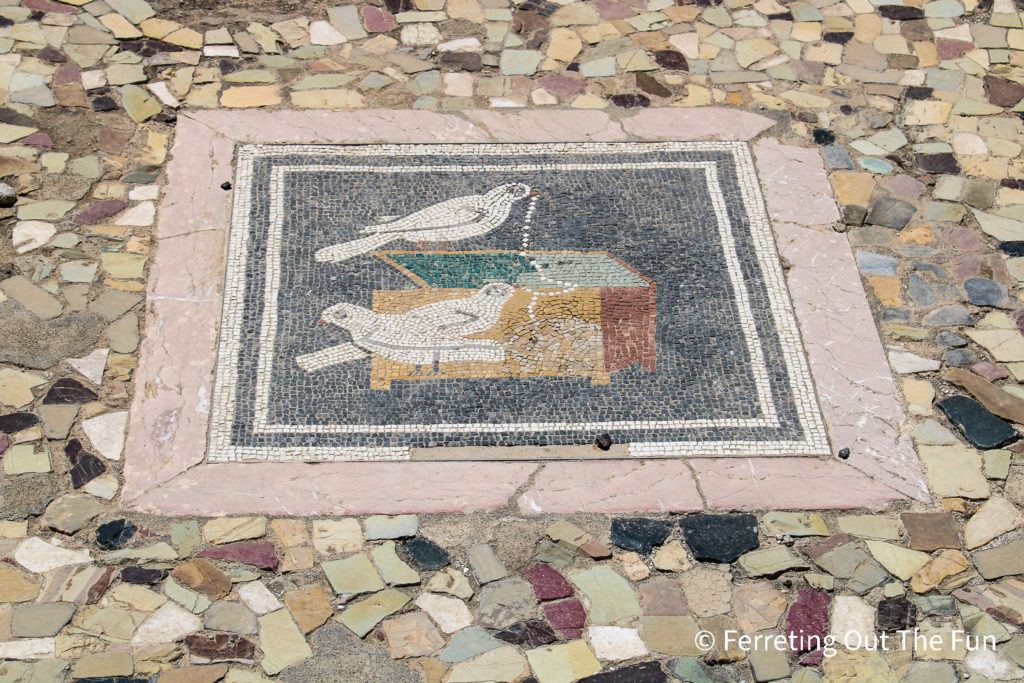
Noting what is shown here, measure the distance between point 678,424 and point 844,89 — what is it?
3.09 metres

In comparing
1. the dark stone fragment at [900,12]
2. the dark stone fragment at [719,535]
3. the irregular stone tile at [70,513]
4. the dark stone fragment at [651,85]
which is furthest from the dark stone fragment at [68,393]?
the dark stone fragment at [900,12]

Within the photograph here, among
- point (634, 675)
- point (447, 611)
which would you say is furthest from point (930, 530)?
point (447, 611)

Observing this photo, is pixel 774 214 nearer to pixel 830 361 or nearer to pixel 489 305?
pixel 830 361

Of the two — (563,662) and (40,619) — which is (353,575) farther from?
(40,619)

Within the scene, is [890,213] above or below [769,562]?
above

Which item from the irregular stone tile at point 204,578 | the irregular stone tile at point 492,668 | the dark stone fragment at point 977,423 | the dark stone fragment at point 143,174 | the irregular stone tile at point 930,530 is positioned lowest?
the irregular stone tile at point 204,578

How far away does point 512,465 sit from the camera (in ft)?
20.4

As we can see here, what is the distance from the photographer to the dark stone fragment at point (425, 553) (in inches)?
229

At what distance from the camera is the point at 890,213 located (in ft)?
24.4

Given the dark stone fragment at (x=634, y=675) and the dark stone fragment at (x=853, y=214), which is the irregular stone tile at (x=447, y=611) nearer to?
the dark stone fragment at (x=634, y=675)

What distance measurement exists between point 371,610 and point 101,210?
3.15 metres

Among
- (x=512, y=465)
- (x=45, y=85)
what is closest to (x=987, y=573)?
(x=512, y=465)

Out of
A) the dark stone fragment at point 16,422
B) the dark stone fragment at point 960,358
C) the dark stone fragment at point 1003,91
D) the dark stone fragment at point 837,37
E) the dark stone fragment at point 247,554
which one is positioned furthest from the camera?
the dark stone fragment at point 837,37

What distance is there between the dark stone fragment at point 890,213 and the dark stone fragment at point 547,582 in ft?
10.3
